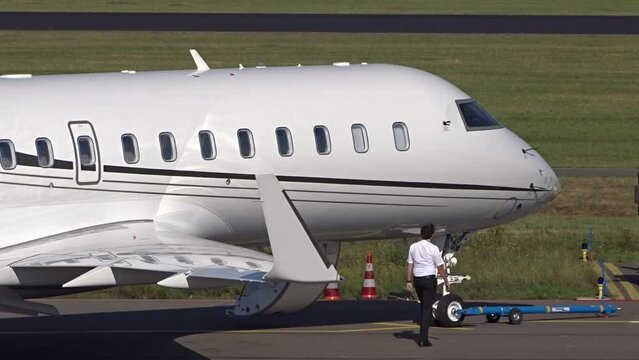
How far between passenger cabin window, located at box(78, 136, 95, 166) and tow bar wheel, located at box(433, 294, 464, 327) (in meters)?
6.13

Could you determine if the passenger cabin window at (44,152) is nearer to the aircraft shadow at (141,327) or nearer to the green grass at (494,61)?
the aircraft shadow at (141,327)

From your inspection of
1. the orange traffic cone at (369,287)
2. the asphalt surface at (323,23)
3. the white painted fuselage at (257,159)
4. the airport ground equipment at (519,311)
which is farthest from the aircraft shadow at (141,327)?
the asphalt surface at (323,23)

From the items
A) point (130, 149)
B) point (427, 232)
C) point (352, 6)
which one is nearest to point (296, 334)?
point (427, 232)

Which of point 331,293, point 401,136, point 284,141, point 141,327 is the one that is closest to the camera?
point 284,141

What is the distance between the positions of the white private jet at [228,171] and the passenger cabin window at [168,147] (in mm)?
21

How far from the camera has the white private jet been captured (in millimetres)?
21641

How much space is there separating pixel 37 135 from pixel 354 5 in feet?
218

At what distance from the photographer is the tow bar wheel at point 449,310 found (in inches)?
A: 1009

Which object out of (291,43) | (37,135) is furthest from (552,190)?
(291,43)

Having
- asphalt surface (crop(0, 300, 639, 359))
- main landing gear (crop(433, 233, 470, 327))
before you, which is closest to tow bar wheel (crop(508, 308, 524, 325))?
asphalt surface (crop(0, 300, 639, 359))

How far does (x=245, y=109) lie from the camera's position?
80.1ft

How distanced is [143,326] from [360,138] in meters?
4.77

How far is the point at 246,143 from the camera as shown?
79.6 feet

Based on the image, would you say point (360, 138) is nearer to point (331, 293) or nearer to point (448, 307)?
point (448, 307)
